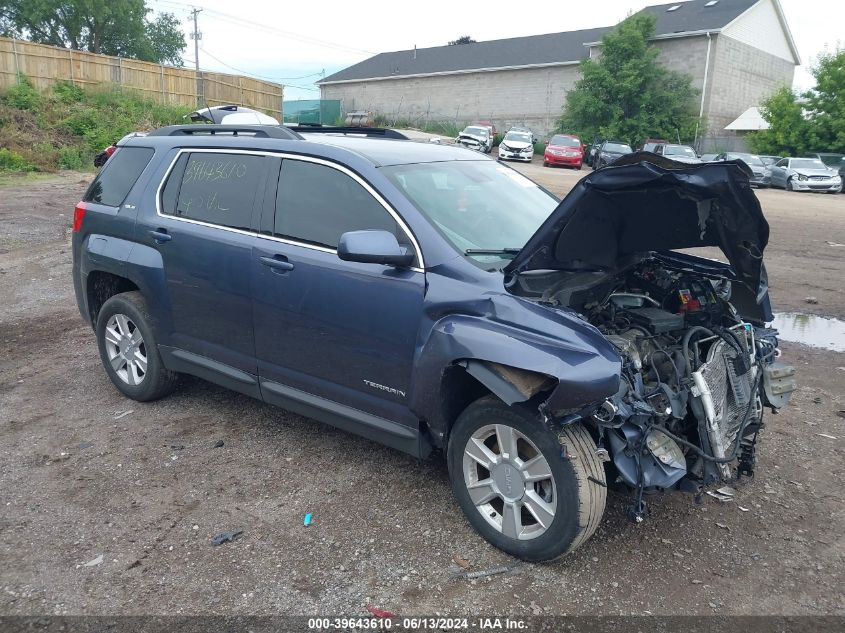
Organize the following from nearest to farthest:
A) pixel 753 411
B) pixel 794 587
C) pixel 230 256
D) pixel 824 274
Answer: pixel 794 587 < pixel 753 411 < pixel 230 256 < pixel 824 274

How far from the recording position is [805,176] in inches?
1061

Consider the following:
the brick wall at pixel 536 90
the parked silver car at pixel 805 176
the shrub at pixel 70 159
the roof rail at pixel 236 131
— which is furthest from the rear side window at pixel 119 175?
the brick wall at pixel 536 90

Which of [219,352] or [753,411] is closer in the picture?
[753,411]

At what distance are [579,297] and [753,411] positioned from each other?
1086 millimetres

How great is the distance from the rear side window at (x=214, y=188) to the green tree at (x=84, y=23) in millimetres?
56802

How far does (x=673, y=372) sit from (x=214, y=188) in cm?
304

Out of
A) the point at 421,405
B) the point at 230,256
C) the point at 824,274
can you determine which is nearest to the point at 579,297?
the point at 421,405

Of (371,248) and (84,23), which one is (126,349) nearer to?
(371,248)

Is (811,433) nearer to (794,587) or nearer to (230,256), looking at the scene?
(794,587)

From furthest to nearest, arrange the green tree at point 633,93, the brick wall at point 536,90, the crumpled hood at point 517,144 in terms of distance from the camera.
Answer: the brick wall at point 536,90, the green tree at point 633,93, the crumpled hood at point 517,144

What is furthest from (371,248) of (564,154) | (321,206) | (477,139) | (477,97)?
(477,97)

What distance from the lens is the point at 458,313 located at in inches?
136

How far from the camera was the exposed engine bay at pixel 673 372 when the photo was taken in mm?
3189

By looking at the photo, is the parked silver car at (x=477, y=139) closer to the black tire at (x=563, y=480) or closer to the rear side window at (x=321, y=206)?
the rear side window at (x=321, y=206)
